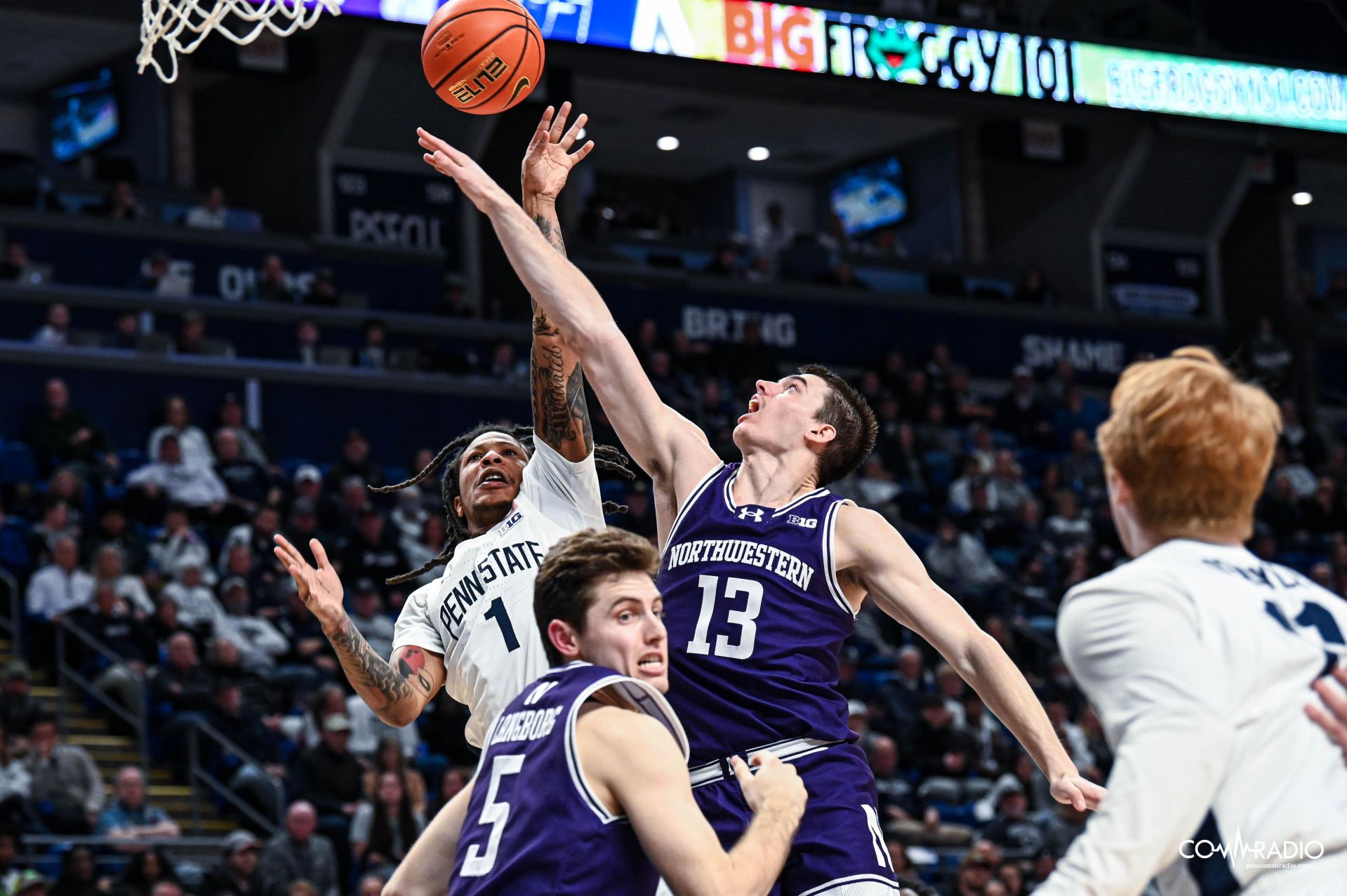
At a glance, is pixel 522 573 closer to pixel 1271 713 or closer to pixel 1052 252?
pixel 1271 713

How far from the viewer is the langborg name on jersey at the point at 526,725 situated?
12.4 ft

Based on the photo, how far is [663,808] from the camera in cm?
367

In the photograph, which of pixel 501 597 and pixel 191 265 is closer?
pixel 501 597

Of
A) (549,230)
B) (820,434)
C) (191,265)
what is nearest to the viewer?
(820,434)

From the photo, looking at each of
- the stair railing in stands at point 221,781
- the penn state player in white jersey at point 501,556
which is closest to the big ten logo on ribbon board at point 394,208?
the stair railing in stands at point 221,781

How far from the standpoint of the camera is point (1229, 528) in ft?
11.2

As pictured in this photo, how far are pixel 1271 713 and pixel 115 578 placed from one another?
40.8 feet

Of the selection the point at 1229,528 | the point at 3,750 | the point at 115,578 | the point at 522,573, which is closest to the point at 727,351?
the point at 115,578

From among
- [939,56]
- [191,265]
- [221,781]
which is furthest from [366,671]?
[939,56]

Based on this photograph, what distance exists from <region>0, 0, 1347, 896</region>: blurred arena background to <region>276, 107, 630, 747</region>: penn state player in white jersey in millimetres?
6080

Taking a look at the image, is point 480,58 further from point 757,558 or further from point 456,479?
point 757,558

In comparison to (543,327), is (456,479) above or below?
below

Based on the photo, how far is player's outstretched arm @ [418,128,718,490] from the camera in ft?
17.2

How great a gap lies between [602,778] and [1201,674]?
4.00 feet
